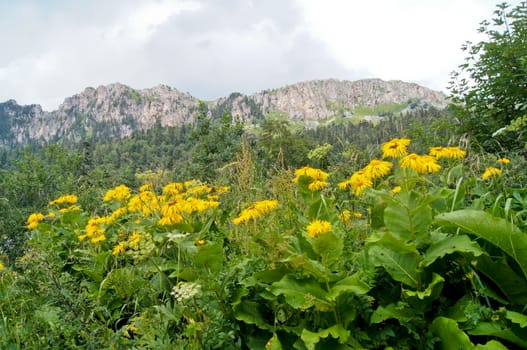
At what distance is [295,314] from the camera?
2059 millimetres

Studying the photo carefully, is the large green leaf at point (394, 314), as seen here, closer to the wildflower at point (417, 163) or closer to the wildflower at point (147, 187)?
the wildflower at point (417, 163)

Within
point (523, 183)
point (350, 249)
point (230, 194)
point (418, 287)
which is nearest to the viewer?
point (418, 287)

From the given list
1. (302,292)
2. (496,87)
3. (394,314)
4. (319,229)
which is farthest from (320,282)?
(496,87)

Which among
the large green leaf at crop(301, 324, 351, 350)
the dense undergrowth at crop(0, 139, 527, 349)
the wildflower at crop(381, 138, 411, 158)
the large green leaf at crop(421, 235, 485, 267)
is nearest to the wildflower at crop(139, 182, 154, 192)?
the dense undergrowth at crop(0, 139, 527, 349)

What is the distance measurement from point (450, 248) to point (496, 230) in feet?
0.79

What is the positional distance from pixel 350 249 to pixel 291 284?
68 centimetres

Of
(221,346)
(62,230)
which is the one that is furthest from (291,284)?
(62,230)

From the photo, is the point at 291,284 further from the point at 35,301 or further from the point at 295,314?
the point at 35,301

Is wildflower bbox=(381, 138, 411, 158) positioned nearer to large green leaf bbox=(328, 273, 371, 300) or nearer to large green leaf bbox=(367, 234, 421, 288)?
large green leaf bbox=(367, 234, 421, 288)

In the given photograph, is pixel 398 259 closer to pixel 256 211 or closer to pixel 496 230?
pixel 496 230

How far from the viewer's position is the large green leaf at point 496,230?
1.74 metres

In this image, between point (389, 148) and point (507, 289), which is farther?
point (389, 148)

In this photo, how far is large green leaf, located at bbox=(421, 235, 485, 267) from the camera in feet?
5.60

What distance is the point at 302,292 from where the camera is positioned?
1.86 metres
